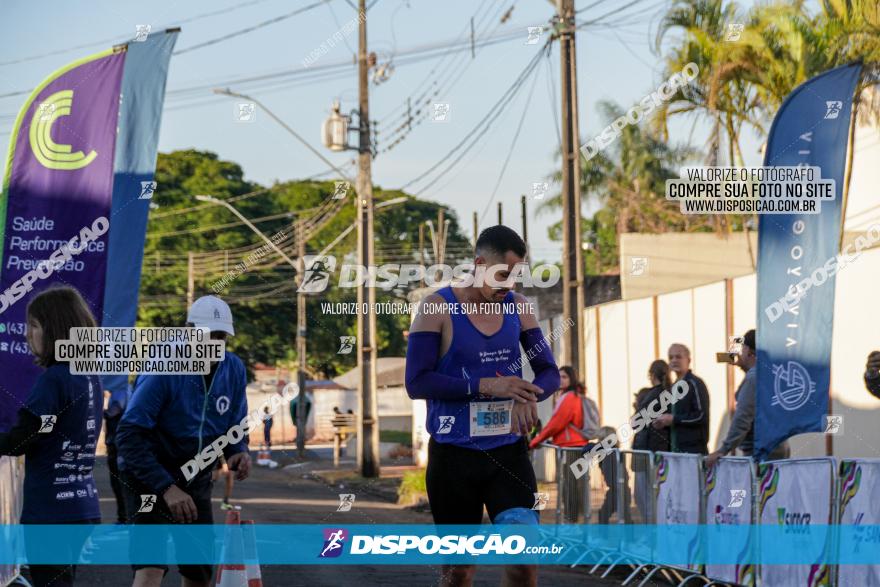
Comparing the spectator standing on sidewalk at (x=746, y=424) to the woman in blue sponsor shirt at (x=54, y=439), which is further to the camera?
the spectator standing on sidewalk at (x=746, y=424)

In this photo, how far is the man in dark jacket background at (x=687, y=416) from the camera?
11484mm

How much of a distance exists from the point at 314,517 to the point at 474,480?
12.2 m

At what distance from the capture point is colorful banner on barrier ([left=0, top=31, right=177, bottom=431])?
36.7 feet

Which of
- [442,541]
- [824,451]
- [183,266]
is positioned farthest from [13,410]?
[183,266]

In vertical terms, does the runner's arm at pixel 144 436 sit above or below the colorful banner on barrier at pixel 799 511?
above

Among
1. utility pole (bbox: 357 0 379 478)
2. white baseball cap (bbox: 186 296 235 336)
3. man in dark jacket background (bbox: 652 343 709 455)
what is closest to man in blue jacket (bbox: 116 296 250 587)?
white baseball cap (bbox: 186 296 235 336)

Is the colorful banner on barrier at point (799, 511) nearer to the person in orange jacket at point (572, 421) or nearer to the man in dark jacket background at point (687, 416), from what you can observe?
the man in dark jacket background at point (687, 416)

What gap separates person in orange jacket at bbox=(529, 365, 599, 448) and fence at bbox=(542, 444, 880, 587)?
81 centimetres

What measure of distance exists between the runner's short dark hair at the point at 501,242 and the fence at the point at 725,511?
2.96 meters

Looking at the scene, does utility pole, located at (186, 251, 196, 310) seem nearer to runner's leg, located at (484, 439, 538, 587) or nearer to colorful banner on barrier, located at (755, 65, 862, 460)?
colorful banner on barrier, located at (755, 65, 862, 460)

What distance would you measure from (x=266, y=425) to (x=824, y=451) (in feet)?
81.5

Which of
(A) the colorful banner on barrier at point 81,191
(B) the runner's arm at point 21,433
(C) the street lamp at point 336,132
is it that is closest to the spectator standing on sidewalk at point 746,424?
(A) the colorful banner on barrier at point 81,191

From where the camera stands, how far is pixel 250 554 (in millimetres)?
7043

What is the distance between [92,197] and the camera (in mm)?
11578
